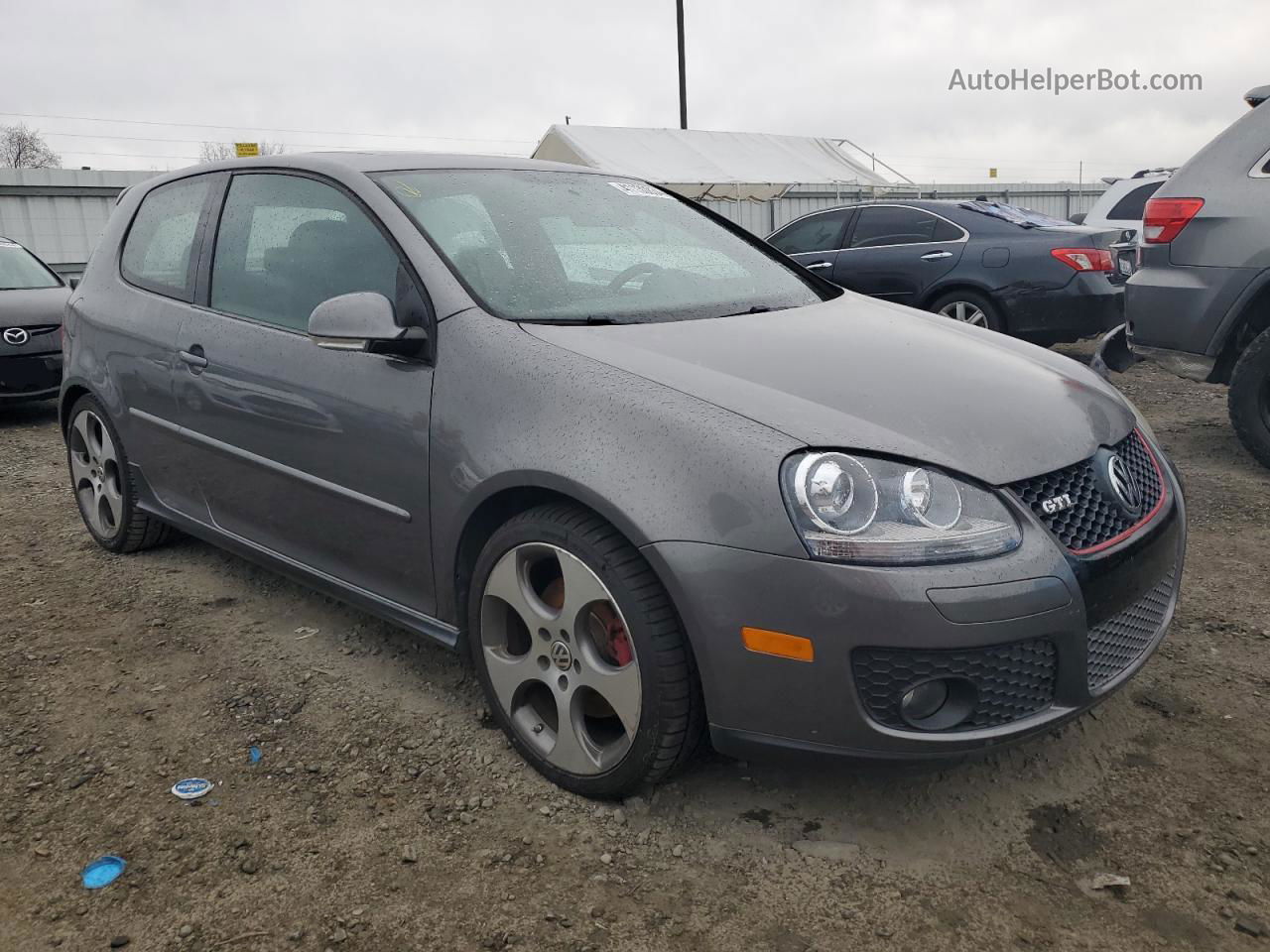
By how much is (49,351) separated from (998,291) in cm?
684

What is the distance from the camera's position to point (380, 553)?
2.83m

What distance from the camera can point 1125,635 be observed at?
233cm

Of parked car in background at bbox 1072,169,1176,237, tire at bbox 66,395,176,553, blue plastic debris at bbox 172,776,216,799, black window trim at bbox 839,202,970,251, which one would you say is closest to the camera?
blue plastic debris at bbox 172,776,216,799

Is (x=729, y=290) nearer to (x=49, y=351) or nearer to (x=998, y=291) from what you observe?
(x=998, y=291)

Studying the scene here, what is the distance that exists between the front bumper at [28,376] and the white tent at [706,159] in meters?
9.91

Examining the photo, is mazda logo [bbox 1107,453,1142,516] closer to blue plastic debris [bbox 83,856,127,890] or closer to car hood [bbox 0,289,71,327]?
blue plastic debris [bbox 83,856,127,890]

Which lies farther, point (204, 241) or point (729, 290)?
point (204, 241)

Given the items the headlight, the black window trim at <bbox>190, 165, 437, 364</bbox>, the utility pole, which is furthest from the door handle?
the utility pole

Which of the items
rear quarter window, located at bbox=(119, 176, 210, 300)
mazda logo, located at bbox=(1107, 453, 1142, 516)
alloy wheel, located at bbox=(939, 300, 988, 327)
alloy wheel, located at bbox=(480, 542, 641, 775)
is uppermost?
rear quarter window, located at bbox=(119, 176, 210, 300)

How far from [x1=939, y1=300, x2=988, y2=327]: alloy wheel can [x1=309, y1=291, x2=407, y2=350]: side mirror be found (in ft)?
20.5

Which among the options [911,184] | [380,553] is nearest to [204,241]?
[380,553]

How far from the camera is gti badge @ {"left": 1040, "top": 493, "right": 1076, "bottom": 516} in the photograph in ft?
7.14

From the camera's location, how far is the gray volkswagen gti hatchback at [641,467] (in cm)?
207

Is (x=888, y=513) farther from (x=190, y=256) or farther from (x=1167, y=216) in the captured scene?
(x=1167, y=216)
